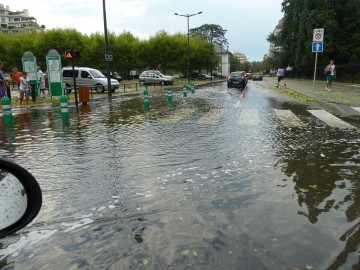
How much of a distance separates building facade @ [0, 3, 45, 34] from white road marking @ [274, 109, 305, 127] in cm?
12851

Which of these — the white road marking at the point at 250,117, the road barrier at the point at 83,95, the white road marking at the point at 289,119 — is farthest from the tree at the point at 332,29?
the road barrier at the point at 83,95

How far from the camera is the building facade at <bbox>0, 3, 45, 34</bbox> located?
12274 centimetres

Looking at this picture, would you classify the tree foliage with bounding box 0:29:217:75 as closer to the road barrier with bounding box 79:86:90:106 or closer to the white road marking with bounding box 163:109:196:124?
the road barrier with bounding box 79:86:90:106

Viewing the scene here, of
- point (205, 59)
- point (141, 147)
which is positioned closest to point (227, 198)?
point (141, 147)

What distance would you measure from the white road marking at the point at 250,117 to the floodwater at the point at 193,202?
176 centimetres

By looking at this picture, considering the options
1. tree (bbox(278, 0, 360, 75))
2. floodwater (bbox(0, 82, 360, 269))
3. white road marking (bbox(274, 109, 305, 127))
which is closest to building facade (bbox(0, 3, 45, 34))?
tree (bbox(278, 0, 360, 75))

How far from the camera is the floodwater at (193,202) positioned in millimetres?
3059

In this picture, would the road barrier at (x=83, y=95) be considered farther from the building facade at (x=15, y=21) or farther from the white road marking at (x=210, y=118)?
the building facade at (x=15, y=21)

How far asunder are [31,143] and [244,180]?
546cm

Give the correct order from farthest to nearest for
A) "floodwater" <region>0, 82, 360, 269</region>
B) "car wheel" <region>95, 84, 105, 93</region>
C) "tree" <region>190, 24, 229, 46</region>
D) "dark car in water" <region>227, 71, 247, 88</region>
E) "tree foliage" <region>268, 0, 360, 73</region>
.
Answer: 1. "tree" <region>190, 24, 229, 46</region>
2. "tree foliage" <region>268, 0, 360, 73</region>
3. "dark car in water" <region>227, 71, 247, 88</region>
4. "car wheel" <region>95, 84, 105, 93</region>
5. "floodwater" <region>0, 82, 360, 269</region>

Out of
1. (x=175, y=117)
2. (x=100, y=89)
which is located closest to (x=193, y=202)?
(x=175, y=117)

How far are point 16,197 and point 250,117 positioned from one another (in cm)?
1013

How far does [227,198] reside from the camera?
4348 mm

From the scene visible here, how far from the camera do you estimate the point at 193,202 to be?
4258 mm
